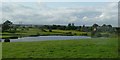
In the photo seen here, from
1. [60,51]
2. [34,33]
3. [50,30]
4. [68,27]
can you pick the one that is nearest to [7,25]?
[34,33]

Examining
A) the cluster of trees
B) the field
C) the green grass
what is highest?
the cluster of trees

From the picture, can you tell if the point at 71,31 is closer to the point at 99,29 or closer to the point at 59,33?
the point at 59,33

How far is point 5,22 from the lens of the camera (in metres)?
17.9

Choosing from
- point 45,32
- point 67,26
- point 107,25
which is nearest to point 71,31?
point 67,26

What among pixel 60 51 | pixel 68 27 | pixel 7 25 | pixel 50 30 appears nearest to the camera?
pixel 60 51

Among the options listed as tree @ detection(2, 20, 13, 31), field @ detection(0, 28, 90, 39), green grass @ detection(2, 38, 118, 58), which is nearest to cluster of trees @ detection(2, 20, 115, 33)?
tree @ detection(2, 20, 13, 31)

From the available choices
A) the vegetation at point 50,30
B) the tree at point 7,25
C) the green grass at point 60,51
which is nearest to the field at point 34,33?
the vegetation at point 50,30

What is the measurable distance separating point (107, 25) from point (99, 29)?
5.04 ft

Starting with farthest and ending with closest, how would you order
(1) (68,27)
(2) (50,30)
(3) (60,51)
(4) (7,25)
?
(2) (50,30)
(1) (68,27)
(4) (7,25)
(3) (60,51)

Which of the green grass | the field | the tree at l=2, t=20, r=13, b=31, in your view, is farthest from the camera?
the field

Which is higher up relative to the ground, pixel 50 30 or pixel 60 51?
pixel 50 30

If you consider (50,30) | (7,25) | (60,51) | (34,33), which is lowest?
(60,51)

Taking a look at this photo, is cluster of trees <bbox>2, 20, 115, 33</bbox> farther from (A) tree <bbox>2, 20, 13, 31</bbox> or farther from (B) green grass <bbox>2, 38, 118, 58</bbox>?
(B) green grass <bbox>2, 38, 118, 58</bbox>

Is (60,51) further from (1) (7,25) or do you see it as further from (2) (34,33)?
(2) (34,33)
